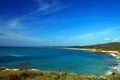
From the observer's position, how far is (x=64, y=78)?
17.7 m

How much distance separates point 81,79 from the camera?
17.3 m

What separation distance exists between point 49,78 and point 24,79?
220cm

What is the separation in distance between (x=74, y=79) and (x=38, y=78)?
3.27m

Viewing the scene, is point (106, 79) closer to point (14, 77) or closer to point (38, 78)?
point (38, 78)

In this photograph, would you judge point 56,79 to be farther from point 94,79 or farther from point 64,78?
point 94,79

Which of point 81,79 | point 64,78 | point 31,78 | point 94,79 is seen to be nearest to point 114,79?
point 94,79

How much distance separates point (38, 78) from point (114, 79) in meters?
6.95

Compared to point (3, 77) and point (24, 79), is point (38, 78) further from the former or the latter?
point (3, 77)

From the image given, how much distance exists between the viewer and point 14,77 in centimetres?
1727

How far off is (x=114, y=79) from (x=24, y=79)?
8148 millimetres

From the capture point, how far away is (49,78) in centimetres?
1758

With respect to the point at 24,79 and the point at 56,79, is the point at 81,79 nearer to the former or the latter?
the point at 56,79

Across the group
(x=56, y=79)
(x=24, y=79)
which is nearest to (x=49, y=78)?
(x=56, y=79)

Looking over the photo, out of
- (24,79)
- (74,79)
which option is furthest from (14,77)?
(74,79)
